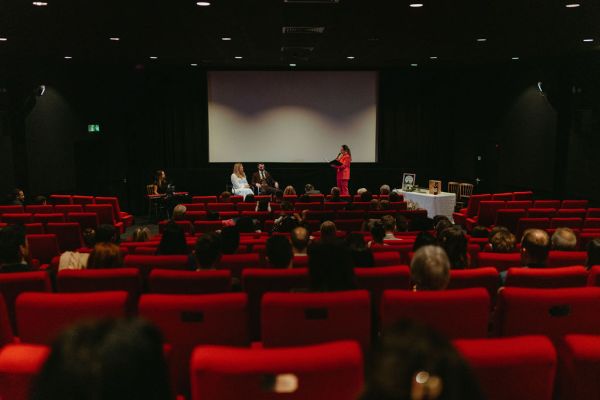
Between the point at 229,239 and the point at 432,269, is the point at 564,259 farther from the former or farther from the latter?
the point at 229,239

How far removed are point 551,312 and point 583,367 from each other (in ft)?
2.50

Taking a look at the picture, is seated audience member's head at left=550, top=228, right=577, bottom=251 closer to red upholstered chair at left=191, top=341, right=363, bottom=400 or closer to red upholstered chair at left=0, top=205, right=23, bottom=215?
red upholstered chair at left=191, top=341, right=363, bottom=400

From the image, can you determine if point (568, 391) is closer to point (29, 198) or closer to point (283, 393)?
point (283, 393)

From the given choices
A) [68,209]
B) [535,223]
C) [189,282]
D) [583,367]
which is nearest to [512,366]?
[583,367]

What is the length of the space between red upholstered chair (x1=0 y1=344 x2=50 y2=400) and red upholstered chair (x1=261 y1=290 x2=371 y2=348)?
96 cm

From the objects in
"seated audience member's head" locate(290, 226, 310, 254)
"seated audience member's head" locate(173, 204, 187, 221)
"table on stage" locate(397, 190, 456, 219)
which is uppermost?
"seated audience member's head" locate(290, 226, 310, 254)

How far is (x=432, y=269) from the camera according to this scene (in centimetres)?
292

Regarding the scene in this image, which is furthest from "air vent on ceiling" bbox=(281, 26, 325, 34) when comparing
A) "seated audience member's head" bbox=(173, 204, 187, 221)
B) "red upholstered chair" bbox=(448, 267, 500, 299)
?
"red upholstered chair" bbox=(448, 267, 500, 299)

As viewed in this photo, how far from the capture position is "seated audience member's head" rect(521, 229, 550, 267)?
3764 millimetres

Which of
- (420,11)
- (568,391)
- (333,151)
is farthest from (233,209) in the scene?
(568,391)

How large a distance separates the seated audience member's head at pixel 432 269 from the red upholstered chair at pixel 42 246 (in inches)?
183

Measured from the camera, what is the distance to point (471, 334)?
97.8 inches

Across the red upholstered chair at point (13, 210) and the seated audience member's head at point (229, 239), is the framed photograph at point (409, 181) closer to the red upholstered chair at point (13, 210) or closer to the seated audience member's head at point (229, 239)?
the seated audience member's head at point (229, 239)

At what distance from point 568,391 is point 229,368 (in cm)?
134
